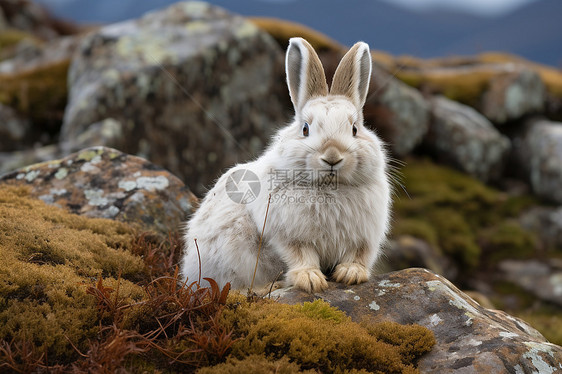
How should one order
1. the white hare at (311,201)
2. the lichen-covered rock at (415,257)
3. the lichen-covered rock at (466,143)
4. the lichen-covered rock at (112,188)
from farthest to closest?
1. the lichen-covered rock at (466,143)
2. the lichen-covered rock at (415,257)
3. the lichen-covered rock at (112,188)
4. the white hare at (311,201)

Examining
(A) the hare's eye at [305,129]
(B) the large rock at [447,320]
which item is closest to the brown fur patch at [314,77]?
(A) the hare's eye at [305,129]

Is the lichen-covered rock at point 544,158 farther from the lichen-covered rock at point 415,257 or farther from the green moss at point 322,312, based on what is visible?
the green moss at point 322,312

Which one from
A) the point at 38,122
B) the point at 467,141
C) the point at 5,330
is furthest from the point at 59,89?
the point at 467,141

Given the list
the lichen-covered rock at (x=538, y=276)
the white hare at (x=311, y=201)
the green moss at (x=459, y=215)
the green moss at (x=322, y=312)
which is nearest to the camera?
the green moss at (x=322, y=312)

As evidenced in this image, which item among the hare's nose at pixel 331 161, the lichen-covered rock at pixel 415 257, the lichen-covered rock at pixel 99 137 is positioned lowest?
the lichen-covered rock at pixel 415 257

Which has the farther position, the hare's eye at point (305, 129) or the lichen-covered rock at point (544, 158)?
the lichen-covered rock at point (544, 158)

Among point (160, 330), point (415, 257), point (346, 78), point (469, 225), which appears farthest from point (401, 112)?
point (160, 330)
